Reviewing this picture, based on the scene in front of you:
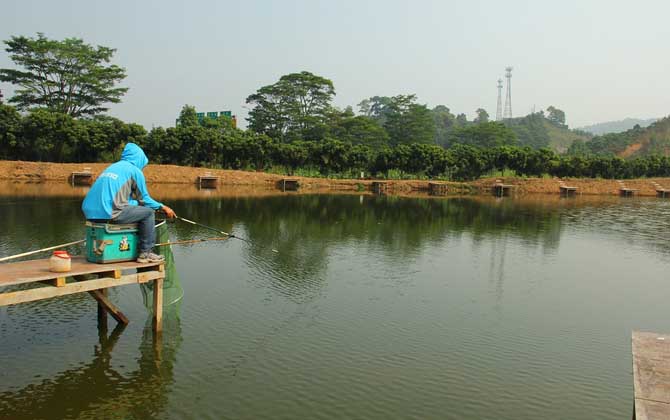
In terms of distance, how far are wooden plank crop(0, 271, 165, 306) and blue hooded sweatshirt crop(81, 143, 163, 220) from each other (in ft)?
2.79

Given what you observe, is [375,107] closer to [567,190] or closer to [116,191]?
[567,190]

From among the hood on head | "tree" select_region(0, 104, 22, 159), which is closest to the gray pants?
the hood on head

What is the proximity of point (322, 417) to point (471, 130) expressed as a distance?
7793cm

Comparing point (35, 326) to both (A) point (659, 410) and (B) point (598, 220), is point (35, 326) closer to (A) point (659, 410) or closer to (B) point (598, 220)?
(A) point (659, 410)

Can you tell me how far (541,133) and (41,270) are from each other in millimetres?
112554

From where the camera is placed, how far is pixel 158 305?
8125 mm

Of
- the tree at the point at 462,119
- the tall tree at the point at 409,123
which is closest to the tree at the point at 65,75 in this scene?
the tall tree at the point at 409,123

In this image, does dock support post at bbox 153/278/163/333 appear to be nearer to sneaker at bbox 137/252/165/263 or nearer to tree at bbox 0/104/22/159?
sneaker at bbox 137/252/165/263

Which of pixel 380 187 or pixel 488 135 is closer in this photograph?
pixel 380 187

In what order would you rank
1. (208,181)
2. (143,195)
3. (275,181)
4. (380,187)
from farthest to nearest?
(380,187), (275,181), (208,181), (143,195)

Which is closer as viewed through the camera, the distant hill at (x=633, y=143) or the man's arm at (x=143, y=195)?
the man's arm at (x=143, y=195)

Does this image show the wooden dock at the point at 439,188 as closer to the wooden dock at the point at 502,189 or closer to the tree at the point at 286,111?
the wooden dock at the point at 502,189

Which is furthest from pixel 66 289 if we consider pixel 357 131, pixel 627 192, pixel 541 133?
pixel 541 133

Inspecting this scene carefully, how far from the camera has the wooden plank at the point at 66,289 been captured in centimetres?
615
